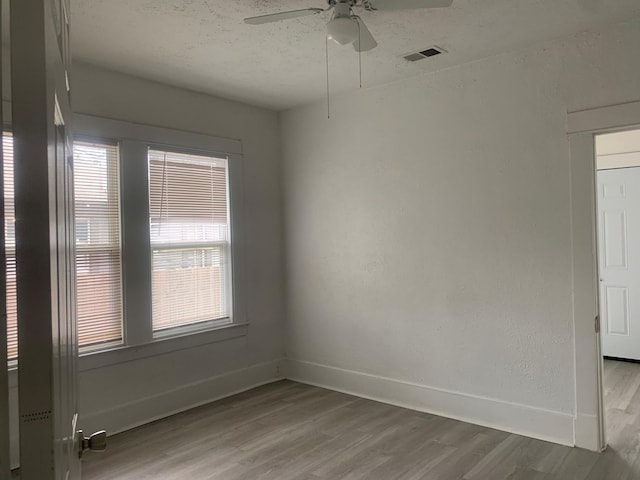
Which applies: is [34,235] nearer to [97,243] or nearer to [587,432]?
[97,243]

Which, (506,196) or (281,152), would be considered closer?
(506,196)

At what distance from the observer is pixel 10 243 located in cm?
57

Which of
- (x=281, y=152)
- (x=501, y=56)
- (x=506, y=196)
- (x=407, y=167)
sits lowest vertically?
(x=506, y=196)

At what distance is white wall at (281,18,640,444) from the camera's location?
10.5ft

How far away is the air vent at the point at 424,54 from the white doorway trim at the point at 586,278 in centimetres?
100

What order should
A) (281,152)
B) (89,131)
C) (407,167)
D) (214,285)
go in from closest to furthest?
(89,131), (407,167), (214,285), (281,152)

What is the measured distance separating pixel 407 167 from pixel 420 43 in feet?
3.44

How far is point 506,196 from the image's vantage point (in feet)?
11.2

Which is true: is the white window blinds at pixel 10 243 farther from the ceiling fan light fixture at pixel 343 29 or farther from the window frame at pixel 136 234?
the window frame at pixel 136 234

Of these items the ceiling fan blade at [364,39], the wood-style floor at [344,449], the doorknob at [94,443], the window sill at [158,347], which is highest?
the ceiling fan blade at [364,39]

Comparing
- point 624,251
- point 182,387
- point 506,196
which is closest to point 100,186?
point 182,387

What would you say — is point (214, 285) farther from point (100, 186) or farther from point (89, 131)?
point (89, 131)

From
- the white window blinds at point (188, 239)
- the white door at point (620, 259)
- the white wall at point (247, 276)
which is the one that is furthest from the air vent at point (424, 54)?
the white door at point (620, 259)

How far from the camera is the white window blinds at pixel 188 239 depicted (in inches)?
152
